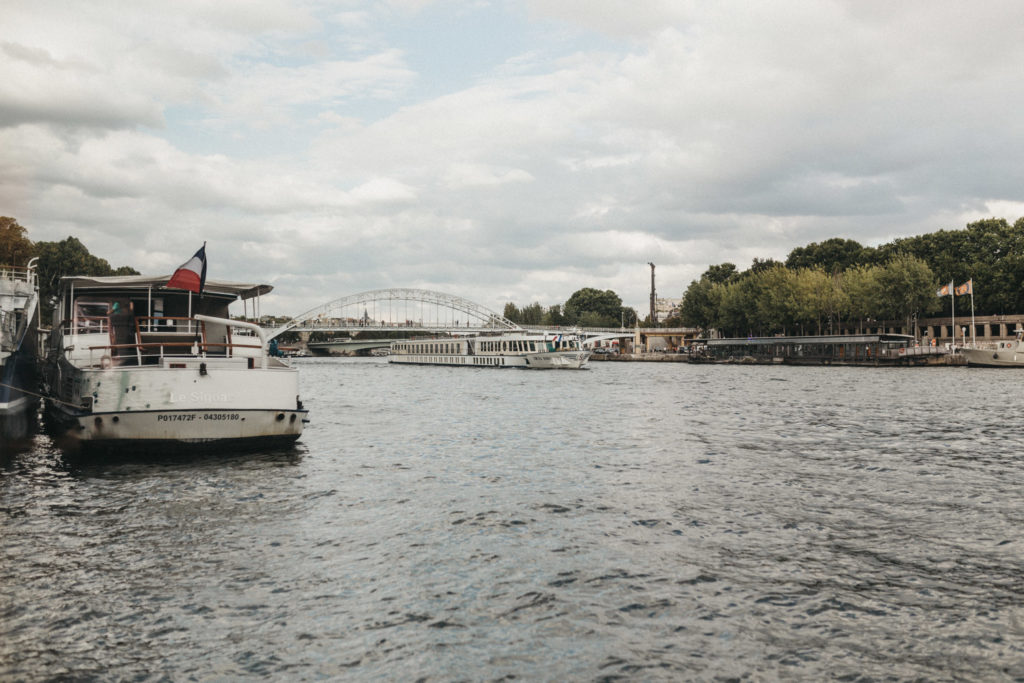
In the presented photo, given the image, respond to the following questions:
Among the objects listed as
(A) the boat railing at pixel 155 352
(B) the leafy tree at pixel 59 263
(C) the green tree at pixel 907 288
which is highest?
(B) the leafy tree at pixel 59 263

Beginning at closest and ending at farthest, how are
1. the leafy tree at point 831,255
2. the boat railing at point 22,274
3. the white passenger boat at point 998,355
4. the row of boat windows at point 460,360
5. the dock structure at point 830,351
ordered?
1. the boat railing at point 22,274
2. the white passenger boat at point 998,355
3. the dock structure at point 830,351
4. the row of boat windows at point 460,360
5. the leafy tree at point 831,255

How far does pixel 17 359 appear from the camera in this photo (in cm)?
3002

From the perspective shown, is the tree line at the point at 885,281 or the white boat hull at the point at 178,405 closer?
the white boat hull at the point at 178,405

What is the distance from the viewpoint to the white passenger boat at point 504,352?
103 m

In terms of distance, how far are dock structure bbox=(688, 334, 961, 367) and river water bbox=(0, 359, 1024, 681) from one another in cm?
8534

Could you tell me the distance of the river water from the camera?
24.9 ft

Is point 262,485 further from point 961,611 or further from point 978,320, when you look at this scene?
point 978,320

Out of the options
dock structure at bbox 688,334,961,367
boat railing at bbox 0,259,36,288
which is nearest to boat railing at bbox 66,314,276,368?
boat railing at bbox 0,259,36,288

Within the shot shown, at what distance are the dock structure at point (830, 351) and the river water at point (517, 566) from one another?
85336 millimetres

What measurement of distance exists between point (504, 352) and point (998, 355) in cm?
6356

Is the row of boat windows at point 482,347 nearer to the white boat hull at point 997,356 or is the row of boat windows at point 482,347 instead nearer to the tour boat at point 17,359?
the white boat hull at point 997,356

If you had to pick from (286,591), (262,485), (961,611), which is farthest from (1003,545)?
(262,485)

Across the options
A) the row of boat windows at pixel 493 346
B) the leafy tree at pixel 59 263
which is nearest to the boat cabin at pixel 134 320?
the leafy tree at pixel 59 263

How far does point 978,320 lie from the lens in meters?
108
